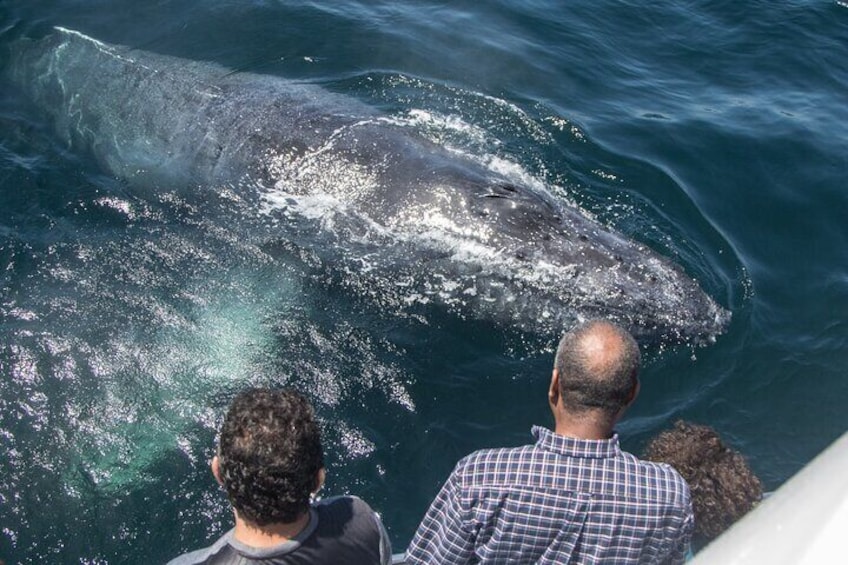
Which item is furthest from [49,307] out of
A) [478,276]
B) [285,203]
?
[478,276]

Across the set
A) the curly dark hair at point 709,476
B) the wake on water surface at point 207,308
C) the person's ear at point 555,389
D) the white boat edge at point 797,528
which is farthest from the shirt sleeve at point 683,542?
the wake on water surface at point 207,308

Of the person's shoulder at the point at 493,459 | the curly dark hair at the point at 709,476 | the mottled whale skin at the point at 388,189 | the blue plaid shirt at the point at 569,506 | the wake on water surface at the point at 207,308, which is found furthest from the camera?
the mottled whale skin at the point at 388,189

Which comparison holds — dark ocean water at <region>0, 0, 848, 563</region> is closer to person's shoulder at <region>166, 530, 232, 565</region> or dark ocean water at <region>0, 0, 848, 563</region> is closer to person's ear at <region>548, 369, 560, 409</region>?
person's shoulder at <region>166, 530, 232, 565</region>

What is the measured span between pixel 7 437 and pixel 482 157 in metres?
6.18

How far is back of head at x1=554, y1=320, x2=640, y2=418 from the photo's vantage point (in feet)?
12.3

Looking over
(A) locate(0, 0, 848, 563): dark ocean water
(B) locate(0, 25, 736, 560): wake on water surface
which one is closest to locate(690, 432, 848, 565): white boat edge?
(A) locate(0, 0, 848, 563): dark ocean water

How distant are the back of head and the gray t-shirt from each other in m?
1.16

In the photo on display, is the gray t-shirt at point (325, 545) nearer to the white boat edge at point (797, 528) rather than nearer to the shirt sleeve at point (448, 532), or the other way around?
the shirt sleeve at point (448, 532)

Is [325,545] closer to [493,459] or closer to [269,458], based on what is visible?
[269,458]

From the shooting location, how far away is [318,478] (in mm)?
3469

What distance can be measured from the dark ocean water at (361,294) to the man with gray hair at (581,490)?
8.60ft

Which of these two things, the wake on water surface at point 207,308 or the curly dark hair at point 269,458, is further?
the wake on water surface at point 207,308

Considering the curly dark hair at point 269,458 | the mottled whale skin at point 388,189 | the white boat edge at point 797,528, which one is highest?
the white boat edge at point 797,528

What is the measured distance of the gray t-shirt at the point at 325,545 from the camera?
3.36 m
